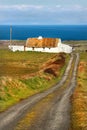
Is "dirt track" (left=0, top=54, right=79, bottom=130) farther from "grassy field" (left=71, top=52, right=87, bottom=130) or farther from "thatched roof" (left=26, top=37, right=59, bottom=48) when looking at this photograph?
"thatched roof" (left=26, top=37, right=59, bottom=48)

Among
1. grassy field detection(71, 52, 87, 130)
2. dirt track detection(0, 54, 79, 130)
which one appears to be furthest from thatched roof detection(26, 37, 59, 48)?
dirt track detection(0, 54, 79, 130)

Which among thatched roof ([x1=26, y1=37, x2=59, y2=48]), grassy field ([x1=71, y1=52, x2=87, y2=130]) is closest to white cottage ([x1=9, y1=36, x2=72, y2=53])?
thatched roof ([x1=26, y1=37, x2=59, y2=48])

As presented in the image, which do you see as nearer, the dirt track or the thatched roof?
the dirt track

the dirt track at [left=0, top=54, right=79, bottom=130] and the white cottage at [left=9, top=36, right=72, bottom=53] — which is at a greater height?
the white cottage at [left=9, top=36, right=72, bottom=53]

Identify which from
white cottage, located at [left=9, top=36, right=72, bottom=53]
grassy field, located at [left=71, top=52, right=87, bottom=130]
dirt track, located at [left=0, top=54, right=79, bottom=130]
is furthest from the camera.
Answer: white cottage, located at [left=9, top=36, right=72, bottom=53]

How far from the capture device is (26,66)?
86000 millimetres

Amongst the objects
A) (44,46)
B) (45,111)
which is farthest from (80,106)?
(44,46)

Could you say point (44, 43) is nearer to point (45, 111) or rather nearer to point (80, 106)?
point (80, 106)

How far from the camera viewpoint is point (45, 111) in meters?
34.8

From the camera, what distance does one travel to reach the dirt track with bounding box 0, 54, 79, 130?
2806 cm

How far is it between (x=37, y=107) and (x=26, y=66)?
49308mm

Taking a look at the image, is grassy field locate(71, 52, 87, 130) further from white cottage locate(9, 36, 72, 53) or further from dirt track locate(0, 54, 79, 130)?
white cottage locate(9, 36, 72, 53)

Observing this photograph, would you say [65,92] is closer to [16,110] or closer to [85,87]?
[85,87]

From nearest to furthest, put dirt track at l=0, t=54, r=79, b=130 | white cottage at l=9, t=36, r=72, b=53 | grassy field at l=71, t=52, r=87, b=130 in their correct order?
dirt track at l=0, t=54, r=79, b=130, grassy field at l=71, t=52, r=87, b=130, white cottage at l=9, t=36, r=72, b=53
